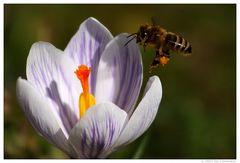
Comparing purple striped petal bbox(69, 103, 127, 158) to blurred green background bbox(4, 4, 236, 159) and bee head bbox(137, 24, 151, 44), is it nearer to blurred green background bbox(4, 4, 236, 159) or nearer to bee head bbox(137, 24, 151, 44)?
bee head bbox(137, 24, 151, 44)

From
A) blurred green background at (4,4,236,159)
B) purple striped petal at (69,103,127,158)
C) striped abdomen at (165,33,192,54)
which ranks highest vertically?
striped abdomen at (165,33,192,54)

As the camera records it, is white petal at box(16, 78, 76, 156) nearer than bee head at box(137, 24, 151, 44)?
Yes

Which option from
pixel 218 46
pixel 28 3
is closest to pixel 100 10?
pixel 28 3

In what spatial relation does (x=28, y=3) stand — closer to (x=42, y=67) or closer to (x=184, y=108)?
(x=184, y=108)

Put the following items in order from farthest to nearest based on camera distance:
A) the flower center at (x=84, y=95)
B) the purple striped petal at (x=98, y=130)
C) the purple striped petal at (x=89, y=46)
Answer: the purple striped petal at (x=89, y=46), the flower center at (x=84, y=95), the purple striped petal at (x=98, y=130)

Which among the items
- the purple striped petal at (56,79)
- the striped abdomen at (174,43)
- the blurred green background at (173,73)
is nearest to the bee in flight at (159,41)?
the striped abdomen at (174,43)

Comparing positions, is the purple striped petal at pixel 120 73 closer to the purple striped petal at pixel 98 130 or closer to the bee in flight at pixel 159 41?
the bee in flight at pixel 159 41

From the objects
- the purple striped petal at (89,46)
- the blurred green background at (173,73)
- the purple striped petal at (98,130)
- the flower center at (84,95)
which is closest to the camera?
the purple striped petal at (98,130)

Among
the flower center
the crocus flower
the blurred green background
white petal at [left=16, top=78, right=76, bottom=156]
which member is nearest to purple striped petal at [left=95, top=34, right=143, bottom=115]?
the crocus flower
